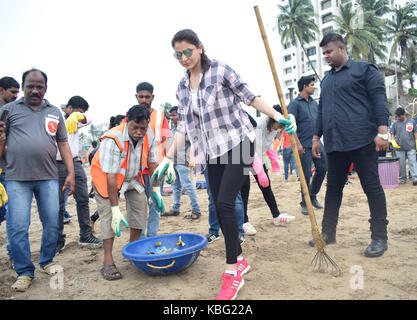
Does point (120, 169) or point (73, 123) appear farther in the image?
point (73, 123)

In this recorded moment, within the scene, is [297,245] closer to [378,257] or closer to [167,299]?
[378,257]

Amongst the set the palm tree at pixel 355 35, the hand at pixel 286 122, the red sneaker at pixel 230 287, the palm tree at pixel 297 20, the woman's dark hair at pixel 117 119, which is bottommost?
the red sneaker at pixel 230 287

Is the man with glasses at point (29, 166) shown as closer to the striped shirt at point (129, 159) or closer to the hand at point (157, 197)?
the striped shirt at point (129, 159)

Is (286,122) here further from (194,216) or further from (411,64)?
(411,64)

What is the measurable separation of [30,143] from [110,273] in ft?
4.66

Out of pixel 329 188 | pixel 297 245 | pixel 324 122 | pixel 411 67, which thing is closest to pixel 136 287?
pixel 297 245

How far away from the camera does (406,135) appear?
286 inches

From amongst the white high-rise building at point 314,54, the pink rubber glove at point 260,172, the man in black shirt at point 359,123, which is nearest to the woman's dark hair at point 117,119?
the pink rubber glove at point 260,172

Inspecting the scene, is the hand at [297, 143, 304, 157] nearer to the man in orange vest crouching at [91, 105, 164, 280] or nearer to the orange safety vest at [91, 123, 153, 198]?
the man in orange vest crouching at [91, 105, 164, 280]

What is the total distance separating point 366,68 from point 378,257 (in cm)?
186

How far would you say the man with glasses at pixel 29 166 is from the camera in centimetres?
273

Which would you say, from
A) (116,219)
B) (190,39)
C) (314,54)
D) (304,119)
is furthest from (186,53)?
(314,54)

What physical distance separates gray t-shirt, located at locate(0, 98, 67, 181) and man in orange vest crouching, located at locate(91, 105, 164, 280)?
433mm

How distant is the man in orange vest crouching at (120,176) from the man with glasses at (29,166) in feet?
1.45
